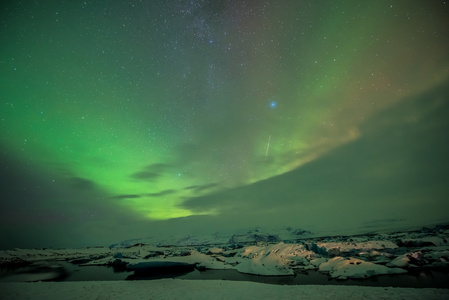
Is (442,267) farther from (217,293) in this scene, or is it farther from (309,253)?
(217,293)

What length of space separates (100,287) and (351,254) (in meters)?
38.9

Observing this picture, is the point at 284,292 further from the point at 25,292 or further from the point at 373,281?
the point at 25,292

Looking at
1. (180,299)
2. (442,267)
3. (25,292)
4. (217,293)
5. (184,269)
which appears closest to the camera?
(180,299)

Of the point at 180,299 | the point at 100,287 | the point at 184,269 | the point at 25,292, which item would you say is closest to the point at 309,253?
the point at 184,269

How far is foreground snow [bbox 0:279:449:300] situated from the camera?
13.6 m

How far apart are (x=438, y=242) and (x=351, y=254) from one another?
74.8 ft

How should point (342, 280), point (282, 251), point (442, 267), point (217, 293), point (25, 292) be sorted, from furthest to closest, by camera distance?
point (282, 251) → point (442, 267) → point (342, 280) → point (25, 292) → point (217, 293)

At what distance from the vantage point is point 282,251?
40000 mm

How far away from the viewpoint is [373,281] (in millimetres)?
18656

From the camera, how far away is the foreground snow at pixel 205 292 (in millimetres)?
13570

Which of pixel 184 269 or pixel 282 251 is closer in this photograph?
pixel 184 269

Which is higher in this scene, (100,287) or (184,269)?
(100,287)

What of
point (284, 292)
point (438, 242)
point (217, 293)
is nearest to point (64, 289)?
point (217, 293)

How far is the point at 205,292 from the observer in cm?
1633
